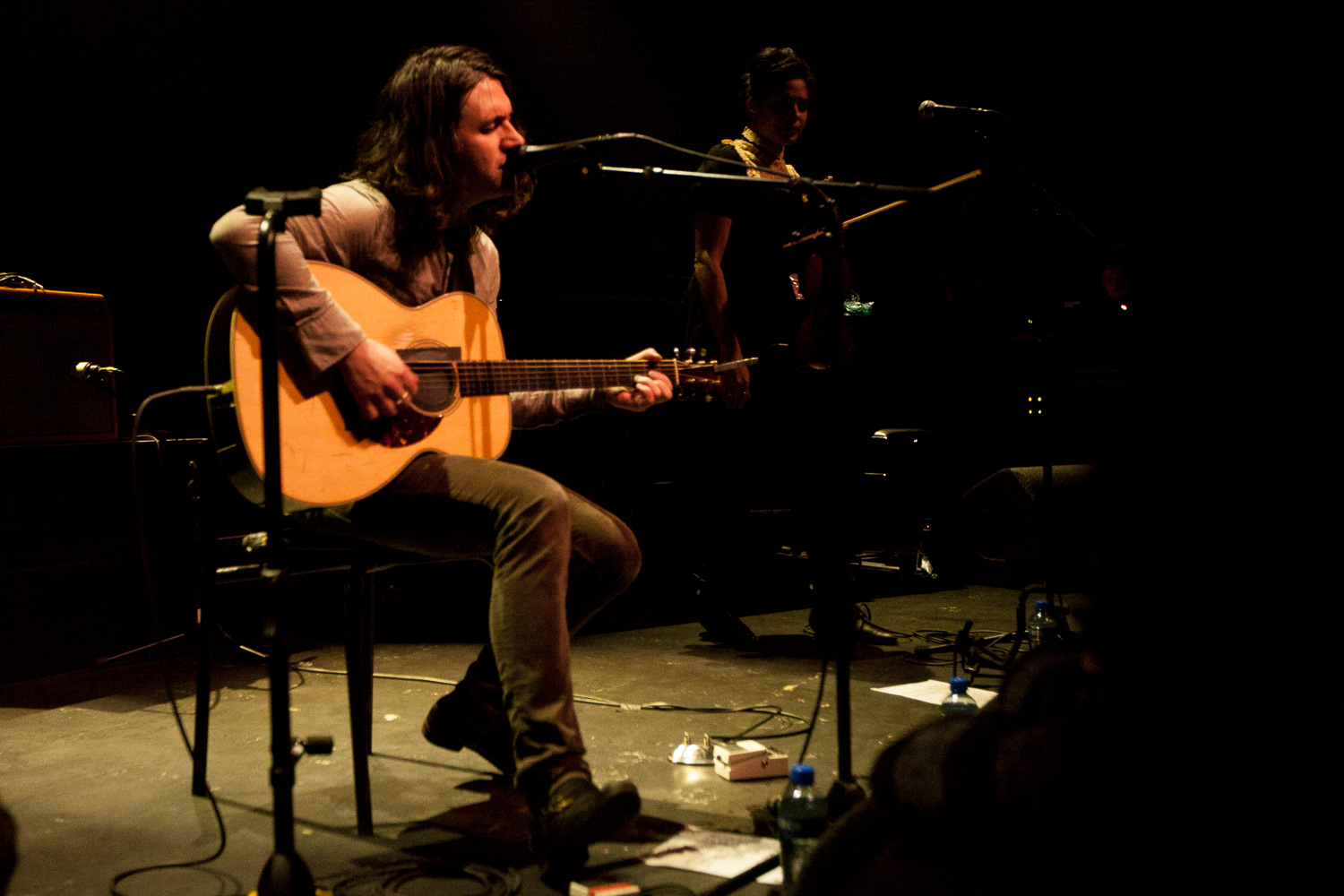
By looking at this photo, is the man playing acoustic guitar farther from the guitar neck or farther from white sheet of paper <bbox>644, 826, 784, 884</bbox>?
white sheet of paper <bbox>644, 826, 784, 884</bbox>

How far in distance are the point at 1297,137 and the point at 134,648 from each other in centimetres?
404

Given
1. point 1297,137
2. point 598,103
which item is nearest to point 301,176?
point 598,103

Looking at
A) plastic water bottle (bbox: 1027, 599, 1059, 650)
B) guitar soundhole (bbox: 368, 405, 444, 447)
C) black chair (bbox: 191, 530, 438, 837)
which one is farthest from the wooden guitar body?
plastic water bottle (bbox: 1027, 599, 1059, 650)

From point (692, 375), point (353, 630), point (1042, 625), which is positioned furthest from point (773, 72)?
point (353, 630)

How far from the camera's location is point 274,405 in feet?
5.25

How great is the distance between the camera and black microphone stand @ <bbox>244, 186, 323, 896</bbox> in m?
1.61

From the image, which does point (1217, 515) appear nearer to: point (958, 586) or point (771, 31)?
point (958, 586)

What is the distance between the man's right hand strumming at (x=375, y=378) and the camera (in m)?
2.09

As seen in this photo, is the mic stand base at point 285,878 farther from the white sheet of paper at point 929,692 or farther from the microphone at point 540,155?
the white sheet of paper at point 929,692

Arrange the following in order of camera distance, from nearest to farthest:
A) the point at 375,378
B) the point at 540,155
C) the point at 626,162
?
the point at 540,155 < the point at 375,378 < the point at 626,162

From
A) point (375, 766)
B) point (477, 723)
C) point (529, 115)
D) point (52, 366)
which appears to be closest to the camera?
point (477, 723)

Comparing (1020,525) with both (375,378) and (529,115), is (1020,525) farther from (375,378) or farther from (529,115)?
(529,115)

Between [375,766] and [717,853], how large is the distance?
1.02 m

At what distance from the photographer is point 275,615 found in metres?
1.66
